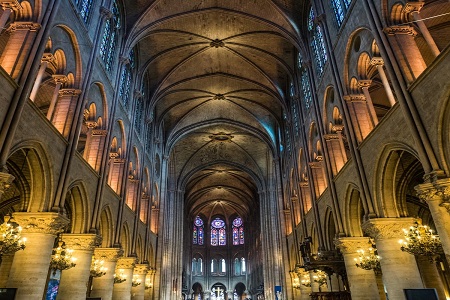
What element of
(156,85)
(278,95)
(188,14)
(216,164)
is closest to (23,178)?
(188,14)

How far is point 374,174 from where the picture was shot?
12.2m

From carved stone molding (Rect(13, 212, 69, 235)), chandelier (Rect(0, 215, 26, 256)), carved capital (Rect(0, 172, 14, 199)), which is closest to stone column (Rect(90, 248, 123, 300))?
carved stone molding (Rect(13, 212, 69, 235))

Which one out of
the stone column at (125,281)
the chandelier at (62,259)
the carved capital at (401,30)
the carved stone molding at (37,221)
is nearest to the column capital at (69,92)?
the carved stone molding at (37,221)

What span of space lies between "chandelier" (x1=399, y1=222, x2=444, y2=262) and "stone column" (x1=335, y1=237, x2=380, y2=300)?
3.50 m

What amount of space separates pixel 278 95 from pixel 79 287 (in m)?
19.9

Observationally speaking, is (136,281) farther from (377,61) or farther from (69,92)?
Answer: (377,61)

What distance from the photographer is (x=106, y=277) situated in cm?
1706

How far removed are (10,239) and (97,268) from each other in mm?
7119

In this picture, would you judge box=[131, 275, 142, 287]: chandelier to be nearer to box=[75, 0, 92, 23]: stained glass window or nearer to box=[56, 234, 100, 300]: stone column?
box=[56, 234, 100, 300]: stone column

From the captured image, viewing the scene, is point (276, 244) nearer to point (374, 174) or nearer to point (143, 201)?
point (143, 201)

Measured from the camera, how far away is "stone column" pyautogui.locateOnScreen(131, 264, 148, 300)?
2350 cm

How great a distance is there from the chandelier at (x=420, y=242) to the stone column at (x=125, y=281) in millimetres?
14849

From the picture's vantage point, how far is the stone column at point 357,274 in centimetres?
1399

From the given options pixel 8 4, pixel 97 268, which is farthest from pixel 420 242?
pixel 8 4
